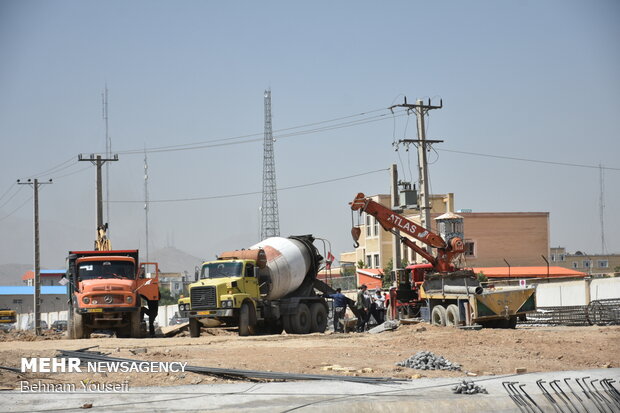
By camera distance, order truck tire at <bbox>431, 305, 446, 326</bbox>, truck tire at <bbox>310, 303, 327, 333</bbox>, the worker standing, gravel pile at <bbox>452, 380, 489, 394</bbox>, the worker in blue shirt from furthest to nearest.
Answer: the worker in blue shirt, truck tire at <bbox>310, 303, 327, 333</bbox>, the worker standing, truck tire at <bbox>431, 305, 446, 326</bbox>, gravel pile at <bbox>452, 380, 489, 394</bbox>

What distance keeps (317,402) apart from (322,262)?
20.5m

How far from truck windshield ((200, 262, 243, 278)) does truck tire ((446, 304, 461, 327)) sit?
7.08 m

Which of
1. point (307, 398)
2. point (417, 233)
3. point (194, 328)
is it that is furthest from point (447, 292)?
point (307, 398)

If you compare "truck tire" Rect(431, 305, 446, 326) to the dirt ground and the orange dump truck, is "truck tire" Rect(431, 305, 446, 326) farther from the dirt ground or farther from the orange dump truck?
the orange dump truck

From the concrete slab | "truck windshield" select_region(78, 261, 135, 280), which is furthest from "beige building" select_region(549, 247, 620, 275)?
the concrete slab

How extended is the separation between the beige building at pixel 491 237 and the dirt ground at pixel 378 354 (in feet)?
195

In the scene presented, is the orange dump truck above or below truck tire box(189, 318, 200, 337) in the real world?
above

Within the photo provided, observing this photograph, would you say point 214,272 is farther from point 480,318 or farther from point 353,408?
point 353,408

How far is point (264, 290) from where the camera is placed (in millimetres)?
30172

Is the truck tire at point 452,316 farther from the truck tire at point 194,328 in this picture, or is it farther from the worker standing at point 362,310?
the truck tire at point 194,328

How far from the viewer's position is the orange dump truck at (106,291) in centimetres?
2719

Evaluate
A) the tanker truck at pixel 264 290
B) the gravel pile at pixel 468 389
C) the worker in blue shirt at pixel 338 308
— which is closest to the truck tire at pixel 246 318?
the tanker truck at pixel 264 290

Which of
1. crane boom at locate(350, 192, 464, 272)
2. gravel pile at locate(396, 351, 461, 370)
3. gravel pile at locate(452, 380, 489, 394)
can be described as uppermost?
crane boom at locate(350, 192, 464, 272)

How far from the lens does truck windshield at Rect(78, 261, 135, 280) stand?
28.0m
